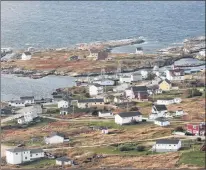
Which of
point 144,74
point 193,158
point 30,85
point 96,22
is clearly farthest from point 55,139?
point 96,22

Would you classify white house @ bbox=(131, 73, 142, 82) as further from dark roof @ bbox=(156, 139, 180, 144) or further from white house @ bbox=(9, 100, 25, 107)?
dark roof @ bbox=(156, 139, 180, 144)

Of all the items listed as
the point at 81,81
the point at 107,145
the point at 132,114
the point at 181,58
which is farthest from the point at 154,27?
the point at 107,145

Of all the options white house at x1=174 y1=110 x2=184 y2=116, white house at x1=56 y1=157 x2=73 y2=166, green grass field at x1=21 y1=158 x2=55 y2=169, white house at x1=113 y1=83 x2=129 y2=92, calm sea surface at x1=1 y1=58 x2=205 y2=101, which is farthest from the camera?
white house at x1=113 y1=83 x2=129 y2=92

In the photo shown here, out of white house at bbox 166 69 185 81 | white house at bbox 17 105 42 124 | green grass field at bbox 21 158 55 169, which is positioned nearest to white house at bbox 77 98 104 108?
white house at bbox 17 105 42 124

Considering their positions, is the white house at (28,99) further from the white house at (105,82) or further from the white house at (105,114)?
the white house at (105,82)

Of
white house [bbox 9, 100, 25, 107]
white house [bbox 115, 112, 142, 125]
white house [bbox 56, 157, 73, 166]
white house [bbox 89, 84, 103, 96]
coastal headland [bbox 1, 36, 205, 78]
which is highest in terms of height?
coastal headland [bbox 1, 36, 205, 78]

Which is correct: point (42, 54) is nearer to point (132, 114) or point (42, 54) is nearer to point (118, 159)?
point (132, 114)
